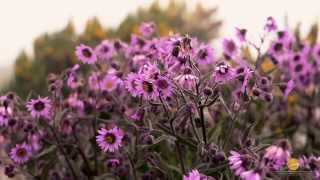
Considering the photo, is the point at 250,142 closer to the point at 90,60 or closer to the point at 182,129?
the point at 182,129

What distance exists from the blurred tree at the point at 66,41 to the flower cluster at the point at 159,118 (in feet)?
11.0

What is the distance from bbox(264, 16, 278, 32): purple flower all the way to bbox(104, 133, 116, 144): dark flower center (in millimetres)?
961

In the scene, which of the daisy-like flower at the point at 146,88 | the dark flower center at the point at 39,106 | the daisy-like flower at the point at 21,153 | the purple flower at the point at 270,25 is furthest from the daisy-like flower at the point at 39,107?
the purple flower at the point at 270,25

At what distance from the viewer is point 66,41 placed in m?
7.15

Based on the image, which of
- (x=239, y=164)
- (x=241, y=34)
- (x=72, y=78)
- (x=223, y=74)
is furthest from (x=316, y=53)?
(x=239, y=164)

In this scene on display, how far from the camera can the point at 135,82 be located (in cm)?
175

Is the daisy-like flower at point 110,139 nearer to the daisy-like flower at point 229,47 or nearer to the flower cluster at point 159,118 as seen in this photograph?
the flower cluster at point 159,118

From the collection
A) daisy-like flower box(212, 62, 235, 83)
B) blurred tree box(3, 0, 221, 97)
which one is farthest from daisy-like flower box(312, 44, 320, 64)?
blurred tree box(3, 0, 221, 97)

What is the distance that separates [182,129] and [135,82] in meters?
0.39

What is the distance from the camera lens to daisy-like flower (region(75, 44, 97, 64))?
2.44 m

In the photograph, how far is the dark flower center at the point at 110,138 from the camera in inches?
74.6

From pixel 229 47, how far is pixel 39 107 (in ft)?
3.52

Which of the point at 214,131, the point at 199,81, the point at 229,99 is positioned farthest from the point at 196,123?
the point at 229,99

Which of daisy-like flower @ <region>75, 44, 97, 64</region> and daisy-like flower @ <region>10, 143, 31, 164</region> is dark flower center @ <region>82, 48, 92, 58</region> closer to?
daisy-like flower @ <region>75, 44, 97, 64</region>
